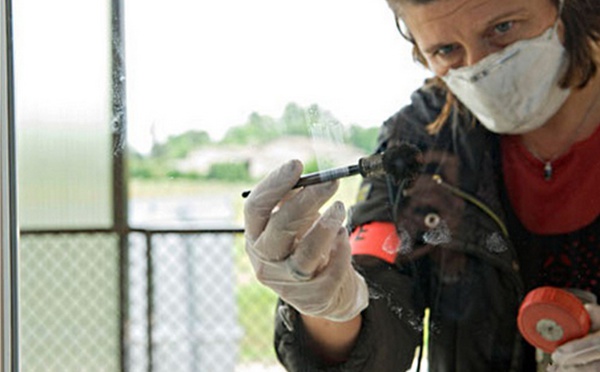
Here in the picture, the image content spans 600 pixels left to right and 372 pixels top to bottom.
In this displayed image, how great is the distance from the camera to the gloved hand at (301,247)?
62cm

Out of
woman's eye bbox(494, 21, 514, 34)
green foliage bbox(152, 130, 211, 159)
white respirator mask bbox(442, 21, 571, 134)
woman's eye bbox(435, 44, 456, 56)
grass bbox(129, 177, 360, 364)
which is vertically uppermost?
woman's eye bbox(494, 21, 514, 34)

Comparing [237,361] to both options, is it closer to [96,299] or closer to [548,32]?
[96,299]

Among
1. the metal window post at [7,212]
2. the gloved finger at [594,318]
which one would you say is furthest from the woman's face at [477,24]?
the metal window post at [7,212]

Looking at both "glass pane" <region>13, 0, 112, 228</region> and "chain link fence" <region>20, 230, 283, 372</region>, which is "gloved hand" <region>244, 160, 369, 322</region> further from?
"glass pane" <region>13, 0, 112, 228</region>

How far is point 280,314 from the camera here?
662 millimetres

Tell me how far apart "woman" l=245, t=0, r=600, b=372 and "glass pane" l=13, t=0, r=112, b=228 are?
0.47 feet

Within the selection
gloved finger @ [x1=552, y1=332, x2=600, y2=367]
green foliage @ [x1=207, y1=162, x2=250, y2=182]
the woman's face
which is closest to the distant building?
green foliage @ [x1=207, y1=162, x2=250, y2=182]

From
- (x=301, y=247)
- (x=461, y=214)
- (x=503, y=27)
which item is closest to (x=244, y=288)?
(x=301, y=247)

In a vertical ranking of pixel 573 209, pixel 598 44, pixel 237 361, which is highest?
pixel 598 44

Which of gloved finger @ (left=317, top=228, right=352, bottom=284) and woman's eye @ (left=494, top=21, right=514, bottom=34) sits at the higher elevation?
woman's eye @ (left=494, top=21, right=514, bottom=34)

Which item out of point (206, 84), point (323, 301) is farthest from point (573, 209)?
point (206, 84)

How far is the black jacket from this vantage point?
A: 646mm

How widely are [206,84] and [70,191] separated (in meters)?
0.14

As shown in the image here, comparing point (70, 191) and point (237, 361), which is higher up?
point (70, 191)
